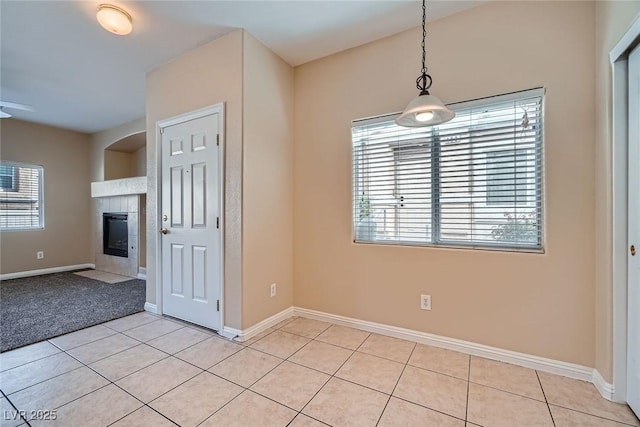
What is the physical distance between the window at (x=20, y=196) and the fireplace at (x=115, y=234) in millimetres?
989

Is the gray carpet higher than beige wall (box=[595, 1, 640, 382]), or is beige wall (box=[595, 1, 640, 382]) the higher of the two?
beige wall (box=[595, 1, 640, 382])

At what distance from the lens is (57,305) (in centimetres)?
334


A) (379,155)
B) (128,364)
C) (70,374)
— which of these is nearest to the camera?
(70,374)

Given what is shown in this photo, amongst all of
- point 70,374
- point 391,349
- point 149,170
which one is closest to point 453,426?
A: point 391,349

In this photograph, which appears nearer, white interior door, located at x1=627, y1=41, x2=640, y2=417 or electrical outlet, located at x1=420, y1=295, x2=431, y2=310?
white interior door, located at x1=627, y1=41, x2=640, y2=417

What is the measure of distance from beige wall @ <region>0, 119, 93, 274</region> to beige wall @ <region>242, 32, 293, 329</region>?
5.00m

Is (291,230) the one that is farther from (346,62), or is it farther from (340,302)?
(346,62)

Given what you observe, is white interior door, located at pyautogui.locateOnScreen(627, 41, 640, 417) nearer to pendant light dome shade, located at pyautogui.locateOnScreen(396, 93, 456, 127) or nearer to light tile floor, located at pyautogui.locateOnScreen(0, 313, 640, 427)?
light tile floor, located at pyautogui.locateOnScreen(0, 313, 640, 427)

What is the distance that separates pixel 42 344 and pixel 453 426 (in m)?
3.14

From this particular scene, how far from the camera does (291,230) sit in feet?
10.1

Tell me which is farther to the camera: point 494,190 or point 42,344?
point 42,344

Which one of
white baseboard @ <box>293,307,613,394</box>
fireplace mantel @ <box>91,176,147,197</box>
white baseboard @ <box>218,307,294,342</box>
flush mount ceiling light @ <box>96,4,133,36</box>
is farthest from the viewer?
fireplace mantel @ <box>91,176,147,197</box>

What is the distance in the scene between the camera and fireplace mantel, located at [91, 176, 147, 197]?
15.1 ft

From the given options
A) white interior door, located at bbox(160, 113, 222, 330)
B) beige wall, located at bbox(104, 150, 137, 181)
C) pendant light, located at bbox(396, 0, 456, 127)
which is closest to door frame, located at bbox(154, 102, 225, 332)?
white interior door, located at bbox(160, 113, 222, 330)
